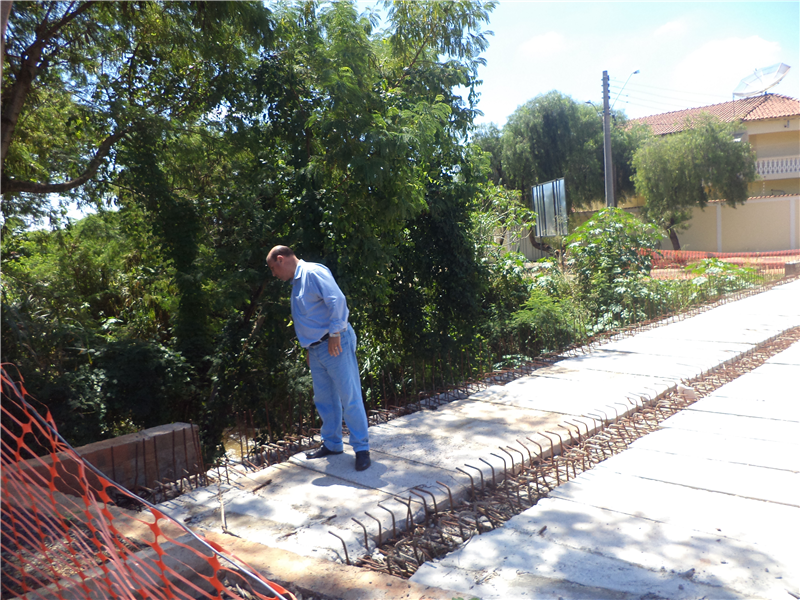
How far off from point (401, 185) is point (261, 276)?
1786mm

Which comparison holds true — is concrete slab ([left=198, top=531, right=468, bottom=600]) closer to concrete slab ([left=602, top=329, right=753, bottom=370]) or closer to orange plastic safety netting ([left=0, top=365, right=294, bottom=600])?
orange plastic safety netting ([left=0, top=365, right=294, bottom=600])

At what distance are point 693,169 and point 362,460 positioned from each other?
29534 millimetres

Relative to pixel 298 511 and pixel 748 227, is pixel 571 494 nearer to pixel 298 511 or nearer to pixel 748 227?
pixel 298 511

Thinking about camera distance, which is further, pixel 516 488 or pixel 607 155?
pixel 607 155

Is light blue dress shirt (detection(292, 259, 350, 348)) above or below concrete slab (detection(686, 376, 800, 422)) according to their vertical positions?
above

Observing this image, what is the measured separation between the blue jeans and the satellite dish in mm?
37285

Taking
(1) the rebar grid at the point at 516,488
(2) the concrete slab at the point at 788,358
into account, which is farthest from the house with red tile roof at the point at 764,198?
(1) the rebar grid at the point at 516,488

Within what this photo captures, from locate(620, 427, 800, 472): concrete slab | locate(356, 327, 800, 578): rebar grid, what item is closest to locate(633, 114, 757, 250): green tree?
locate(356, 327, 800, 578): rebar grid

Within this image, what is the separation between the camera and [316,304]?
4266mm

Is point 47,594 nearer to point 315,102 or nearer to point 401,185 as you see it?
point 401,185

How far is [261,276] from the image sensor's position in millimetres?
6426

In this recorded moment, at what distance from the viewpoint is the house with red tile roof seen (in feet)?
98.9

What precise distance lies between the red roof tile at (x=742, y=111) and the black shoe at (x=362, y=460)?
105 ft

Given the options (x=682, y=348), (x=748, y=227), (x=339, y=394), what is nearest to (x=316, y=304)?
(x=339, y=394)
